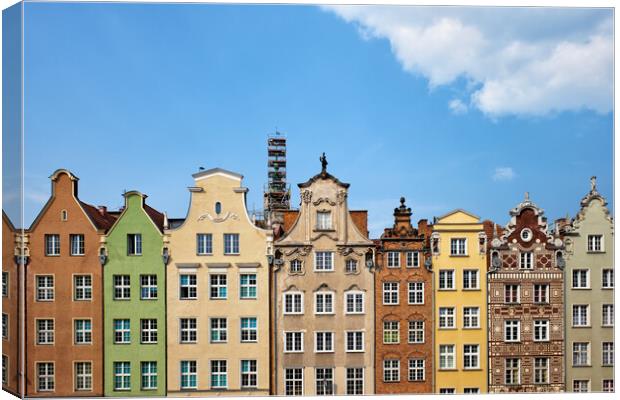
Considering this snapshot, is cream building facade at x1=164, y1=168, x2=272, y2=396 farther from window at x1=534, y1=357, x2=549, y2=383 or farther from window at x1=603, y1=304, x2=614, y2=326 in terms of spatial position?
window at x1=603, y1=304, x2=614, y2=326

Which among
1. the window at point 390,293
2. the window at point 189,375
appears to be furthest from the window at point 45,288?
the window at point 390,293

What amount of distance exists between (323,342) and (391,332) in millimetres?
2951

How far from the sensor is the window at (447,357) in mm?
33031

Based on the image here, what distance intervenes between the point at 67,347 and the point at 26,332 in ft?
5.82

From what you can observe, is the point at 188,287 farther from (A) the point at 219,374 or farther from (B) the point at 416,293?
(B) the point at 416,293

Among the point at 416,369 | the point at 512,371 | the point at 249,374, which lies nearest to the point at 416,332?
the point at 416,369

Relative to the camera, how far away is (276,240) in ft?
108

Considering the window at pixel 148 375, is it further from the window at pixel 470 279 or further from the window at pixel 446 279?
the window at pixel 470 279

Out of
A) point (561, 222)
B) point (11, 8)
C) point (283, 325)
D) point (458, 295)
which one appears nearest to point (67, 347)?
point (283, 325)

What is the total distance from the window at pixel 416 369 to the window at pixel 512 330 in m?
3.85

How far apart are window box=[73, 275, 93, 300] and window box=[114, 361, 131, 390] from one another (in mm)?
3106

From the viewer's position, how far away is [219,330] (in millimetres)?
32719

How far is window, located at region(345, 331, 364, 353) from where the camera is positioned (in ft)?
108

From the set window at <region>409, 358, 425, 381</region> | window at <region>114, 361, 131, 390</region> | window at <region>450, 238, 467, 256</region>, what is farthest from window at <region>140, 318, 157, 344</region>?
window at <region>450, 238, 467, 256</region>
